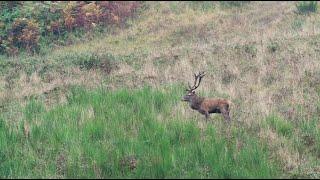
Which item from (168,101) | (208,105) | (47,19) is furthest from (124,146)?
(47,19)

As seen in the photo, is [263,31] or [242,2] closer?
[263,31]

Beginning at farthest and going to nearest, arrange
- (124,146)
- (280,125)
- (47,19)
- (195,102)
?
(47,19), (195,102), (280,125), (124,146)

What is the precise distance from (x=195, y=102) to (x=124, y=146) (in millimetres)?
2512

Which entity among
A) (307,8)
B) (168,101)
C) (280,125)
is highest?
(307,8)

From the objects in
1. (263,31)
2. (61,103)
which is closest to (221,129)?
(61,103)

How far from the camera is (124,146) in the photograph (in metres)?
9.51

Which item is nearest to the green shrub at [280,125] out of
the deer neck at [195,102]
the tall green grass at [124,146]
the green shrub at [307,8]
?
the tall green grass at [124,146]

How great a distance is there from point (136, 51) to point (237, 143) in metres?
9.54

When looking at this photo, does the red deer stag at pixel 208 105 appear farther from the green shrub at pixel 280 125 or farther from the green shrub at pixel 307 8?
the green shrub at pixel 307 8

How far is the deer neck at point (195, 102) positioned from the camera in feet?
37.5

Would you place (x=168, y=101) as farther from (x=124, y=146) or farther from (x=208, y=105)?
(x=124, y=146)

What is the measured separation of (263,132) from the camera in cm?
1008

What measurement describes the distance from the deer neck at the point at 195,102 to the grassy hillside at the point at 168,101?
26 centimetres

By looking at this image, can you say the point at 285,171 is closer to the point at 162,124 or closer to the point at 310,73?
the point at 162,124
